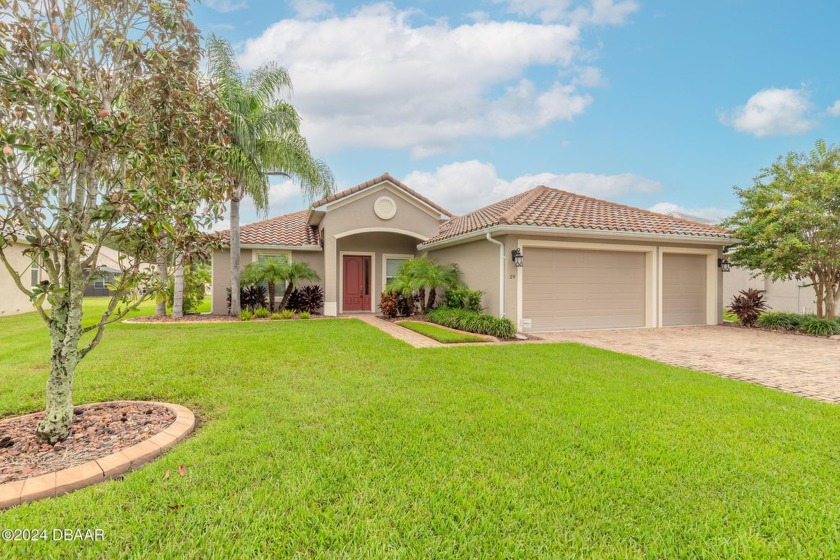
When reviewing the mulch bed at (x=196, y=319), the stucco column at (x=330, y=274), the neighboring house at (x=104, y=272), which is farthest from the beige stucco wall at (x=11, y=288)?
the stucco column at (x=330, y=274)

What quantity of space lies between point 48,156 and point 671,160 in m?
21.0

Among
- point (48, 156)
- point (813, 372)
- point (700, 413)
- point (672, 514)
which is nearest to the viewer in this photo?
point (672, 514)

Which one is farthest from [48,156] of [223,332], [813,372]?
[813,372]

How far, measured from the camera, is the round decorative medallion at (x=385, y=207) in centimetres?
1609

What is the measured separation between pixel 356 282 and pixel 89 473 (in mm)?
15057

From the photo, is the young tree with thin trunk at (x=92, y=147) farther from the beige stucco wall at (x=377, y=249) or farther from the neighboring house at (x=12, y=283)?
the neighboring house at (x=12, y=283)

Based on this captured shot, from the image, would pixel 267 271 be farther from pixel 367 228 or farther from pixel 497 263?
pixel 497 263

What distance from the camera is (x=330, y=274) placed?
51.5ft

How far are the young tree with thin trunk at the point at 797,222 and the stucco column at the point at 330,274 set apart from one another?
15.1 meters

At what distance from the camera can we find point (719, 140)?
1670cm

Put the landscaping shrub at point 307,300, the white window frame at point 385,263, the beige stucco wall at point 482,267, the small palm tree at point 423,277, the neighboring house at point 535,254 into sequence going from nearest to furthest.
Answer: the neighboring house at point 535,254 < the beige stucco wall at point 482,267 < the small palm tree at point 423,277 < the landscaping shrub at point 307,300 < the white window frame at point 385,263

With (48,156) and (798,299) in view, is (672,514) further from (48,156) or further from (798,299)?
(798,299)

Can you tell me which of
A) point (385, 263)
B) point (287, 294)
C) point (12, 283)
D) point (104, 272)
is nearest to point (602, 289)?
point (385, 263)

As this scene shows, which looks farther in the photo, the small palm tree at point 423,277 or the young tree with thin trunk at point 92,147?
the small palm tree at point 423,277
